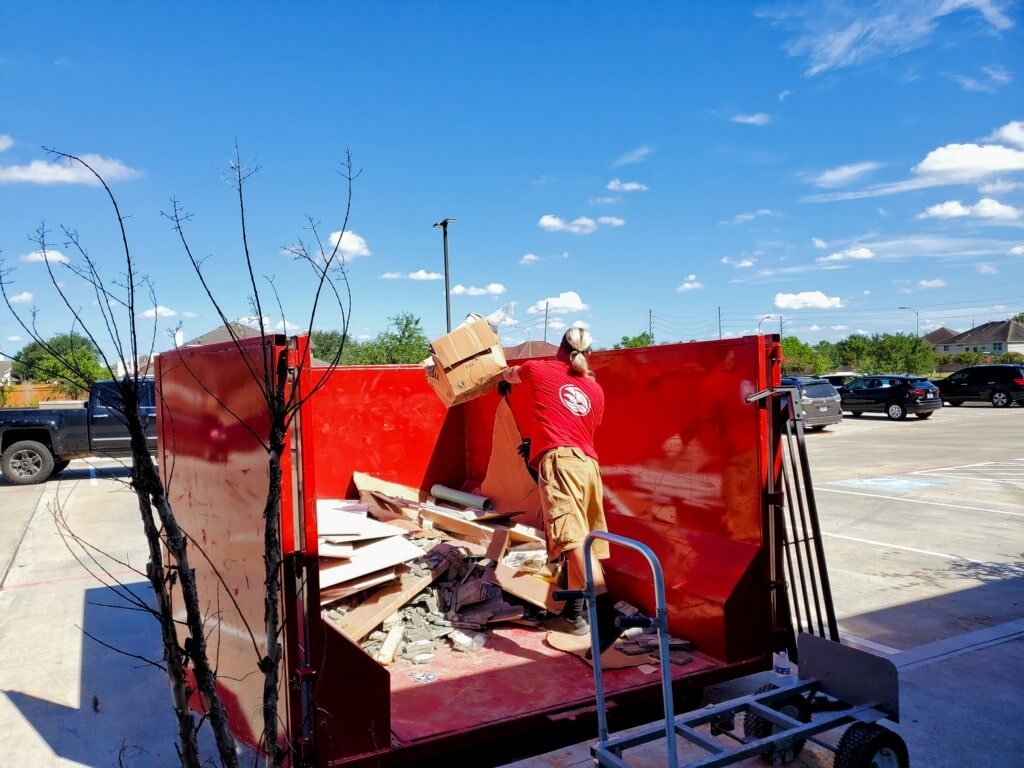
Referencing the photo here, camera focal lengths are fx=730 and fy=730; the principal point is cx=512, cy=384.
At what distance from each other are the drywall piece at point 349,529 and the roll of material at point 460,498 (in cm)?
151

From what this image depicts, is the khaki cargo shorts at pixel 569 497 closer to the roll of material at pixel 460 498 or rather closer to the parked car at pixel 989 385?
the roll of material at pixel 460 498

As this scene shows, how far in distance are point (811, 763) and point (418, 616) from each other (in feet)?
7.54

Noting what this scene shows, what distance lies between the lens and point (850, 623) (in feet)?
17.5

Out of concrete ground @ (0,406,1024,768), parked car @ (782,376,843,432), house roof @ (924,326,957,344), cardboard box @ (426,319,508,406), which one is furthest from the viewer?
house roof @ (924,326,957,344)

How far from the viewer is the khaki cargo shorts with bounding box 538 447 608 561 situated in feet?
13.6

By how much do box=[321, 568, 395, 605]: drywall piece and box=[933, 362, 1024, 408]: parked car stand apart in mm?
29147

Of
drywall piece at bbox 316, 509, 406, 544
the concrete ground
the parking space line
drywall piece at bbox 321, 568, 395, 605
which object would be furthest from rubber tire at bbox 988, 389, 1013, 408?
drywall piece at bbox 321, 568, 395, 605

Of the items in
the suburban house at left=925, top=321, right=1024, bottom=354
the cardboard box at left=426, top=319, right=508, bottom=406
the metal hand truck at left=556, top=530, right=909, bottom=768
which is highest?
the suburban house at left=925, top=321, right=1024, bottom=354

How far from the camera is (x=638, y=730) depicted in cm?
311

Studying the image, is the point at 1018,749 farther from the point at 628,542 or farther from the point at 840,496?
the point at 840,496

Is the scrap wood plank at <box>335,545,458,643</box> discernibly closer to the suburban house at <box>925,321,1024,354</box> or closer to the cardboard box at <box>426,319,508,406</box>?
the cardboard box at <box>426,319,508,406</box>

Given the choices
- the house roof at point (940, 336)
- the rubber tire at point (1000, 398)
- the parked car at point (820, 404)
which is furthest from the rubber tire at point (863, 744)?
the house roof at point (940, 336)

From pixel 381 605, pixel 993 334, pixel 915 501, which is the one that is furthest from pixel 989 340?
pixel 381 605

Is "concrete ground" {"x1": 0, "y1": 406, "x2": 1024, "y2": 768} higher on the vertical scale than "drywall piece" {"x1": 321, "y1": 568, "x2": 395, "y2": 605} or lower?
lower
